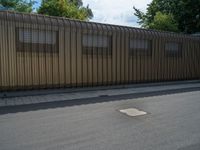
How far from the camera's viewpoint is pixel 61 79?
432 inches

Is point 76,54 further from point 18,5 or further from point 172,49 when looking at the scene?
point 18,5

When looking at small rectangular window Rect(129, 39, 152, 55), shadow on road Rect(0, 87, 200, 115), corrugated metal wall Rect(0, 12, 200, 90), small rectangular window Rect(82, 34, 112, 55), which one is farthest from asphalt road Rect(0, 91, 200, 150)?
small rectangular window Rect(129, 39, 152, 55)

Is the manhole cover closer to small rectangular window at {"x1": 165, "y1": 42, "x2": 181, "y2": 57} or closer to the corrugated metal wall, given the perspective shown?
the corrugated metal wall

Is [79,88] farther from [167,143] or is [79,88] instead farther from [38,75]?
[167,143]

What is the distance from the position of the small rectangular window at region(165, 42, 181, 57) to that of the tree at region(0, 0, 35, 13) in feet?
54.8

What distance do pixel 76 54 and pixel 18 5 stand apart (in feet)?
63.8

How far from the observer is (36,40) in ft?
34.0

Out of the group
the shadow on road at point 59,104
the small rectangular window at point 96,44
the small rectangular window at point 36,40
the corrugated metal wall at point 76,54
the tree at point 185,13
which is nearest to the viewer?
the shadow on road at point 59,104

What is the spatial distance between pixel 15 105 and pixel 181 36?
10463mm

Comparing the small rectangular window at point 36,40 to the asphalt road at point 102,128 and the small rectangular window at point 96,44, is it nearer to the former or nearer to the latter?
the small rectangular window at point 96,44

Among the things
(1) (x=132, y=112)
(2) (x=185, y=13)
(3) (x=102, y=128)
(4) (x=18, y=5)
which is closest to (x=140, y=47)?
(1) (x=132, y=112)

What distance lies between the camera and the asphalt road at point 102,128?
15.7 ft

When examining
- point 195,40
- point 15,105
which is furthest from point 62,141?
point 195,40

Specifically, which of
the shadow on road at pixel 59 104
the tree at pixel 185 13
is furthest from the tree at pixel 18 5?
the shadow on road at pixel 59 104
